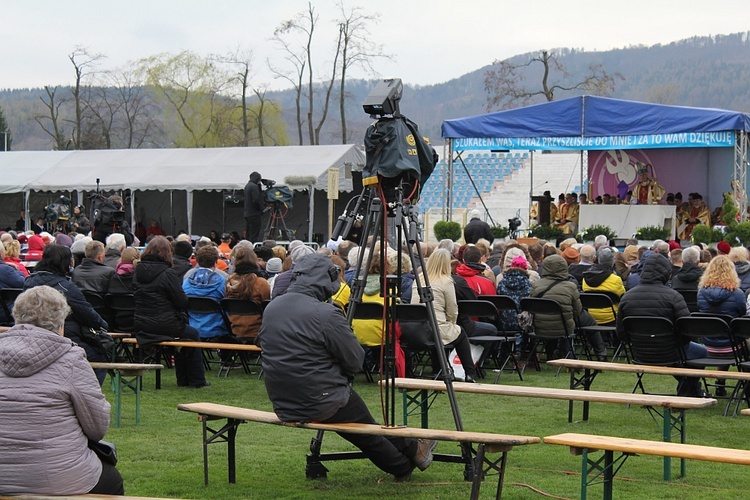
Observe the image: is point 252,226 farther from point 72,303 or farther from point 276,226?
point 72,303

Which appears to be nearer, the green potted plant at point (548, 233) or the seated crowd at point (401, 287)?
the seated crowd at point (401, 287)

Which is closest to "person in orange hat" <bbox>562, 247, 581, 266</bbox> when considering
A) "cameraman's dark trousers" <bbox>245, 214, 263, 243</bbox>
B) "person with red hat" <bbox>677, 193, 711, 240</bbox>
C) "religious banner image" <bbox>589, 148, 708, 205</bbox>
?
"cameraman's dark trousers" <bbox>245, 214, 263, 243</bbox>

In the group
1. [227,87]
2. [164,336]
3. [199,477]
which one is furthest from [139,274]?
[227,87]

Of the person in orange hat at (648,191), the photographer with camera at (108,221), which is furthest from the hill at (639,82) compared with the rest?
the photographer with camera at (108,221)

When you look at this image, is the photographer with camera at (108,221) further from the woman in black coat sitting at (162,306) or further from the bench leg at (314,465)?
the bench leg at (314,465)

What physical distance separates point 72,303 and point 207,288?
3.23 metres

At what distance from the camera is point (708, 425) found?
8.33m

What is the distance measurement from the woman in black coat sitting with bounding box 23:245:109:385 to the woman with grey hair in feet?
10.6

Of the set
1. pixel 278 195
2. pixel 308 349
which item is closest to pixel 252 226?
pixel 278 195

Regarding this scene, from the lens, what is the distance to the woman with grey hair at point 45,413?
4.56 m

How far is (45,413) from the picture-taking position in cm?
457

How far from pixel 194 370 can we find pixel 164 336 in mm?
446

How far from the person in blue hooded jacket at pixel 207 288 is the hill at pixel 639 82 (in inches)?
4911

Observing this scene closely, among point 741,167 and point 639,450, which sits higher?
point 741,167
